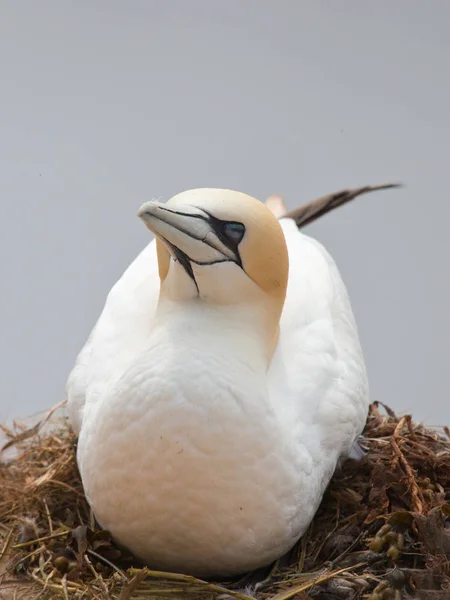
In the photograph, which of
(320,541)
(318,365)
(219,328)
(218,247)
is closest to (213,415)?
(219,328)

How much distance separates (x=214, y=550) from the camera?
2.54 meters

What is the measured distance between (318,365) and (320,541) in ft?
1.55

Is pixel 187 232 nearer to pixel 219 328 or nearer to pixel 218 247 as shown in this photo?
pixel 218 247

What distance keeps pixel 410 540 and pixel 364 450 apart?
0.52m

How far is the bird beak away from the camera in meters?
2.38

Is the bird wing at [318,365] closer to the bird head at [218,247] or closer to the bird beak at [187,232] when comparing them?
the bird head at [218,247]

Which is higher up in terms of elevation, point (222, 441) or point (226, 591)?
point (222, 441)

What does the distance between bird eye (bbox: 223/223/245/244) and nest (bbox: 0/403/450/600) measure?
78 cm

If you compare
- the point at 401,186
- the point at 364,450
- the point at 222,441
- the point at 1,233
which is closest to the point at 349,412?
the point at 364,450

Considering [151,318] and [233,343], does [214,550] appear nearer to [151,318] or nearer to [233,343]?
[233,343]

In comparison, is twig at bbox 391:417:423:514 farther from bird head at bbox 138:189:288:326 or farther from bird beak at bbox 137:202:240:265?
bird beak at bbox 137:202:240:265

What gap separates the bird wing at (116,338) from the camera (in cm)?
285

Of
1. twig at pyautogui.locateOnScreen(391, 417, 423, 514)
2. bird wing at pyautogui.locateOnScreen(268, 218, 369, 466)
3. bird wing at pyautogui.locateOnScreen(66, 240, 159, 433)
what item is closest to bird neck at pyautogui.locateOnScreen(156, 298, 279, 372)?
bird wing at pyautogui.locateOnScreen(268, 218, 369, 466)

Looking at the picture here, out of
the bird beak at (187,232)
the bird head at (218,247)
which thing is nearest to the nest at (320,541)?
the bird head at (218,247)
